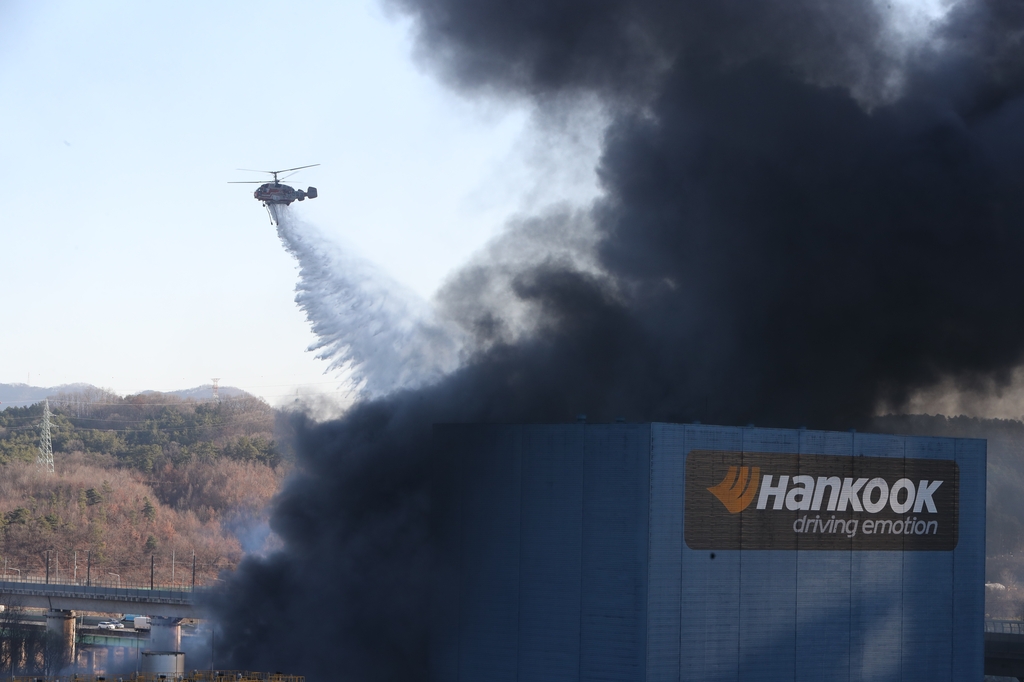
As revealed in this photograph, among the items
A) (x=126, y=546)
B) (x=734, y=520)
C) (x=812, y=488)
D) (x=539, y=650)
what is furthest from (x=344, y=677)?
(x=126, y=546)

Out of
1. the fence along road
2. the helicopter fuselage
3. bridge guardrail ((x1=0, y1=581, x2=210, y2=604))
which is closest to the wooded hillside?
bridge guardrail ((x1=0, y1=581, x2=210, y2=604))

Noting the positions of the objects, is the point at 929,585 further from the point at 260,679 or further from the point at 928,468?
the point at 260,679

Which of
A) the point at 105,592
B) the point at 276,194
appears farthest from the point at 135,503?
the point at 276,194

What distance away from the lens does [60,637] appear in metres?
102

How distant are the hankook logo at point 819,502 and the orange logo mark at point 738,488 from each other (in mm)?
40

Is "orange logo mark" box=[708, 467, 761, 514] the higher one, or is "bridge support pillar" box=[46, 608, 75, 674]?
"orange logo mark" box=[708, 467, 761, 514]

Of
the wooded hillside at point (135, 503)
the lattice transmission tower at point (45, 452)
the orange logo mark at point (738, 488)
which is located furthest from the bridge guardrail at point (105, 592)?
the lattice transmission tower at point (45, 452)

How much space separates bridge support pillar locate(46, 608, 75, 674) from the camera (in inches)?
3706

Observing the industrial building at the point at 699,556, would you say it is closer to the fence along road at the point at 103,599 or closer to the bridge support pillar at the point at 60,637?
the bridge support pillar at the point at 60,637

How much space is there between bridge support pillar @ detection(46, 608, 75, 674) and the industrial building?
54.0 m

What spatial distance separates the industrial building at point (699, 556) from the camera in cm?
4650

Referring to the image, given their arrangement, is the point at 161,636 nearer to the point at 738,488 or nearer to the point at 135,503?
the point at 738,488

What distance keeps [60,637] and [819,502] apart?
7435 cm

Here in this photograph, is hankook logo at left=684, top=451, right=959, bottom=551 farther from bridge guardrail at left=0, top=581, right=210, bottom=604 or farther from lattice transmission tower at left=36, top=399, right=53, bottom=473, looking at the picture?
lattice transmission tower at left=36, top=399, right=53, bottom=473
